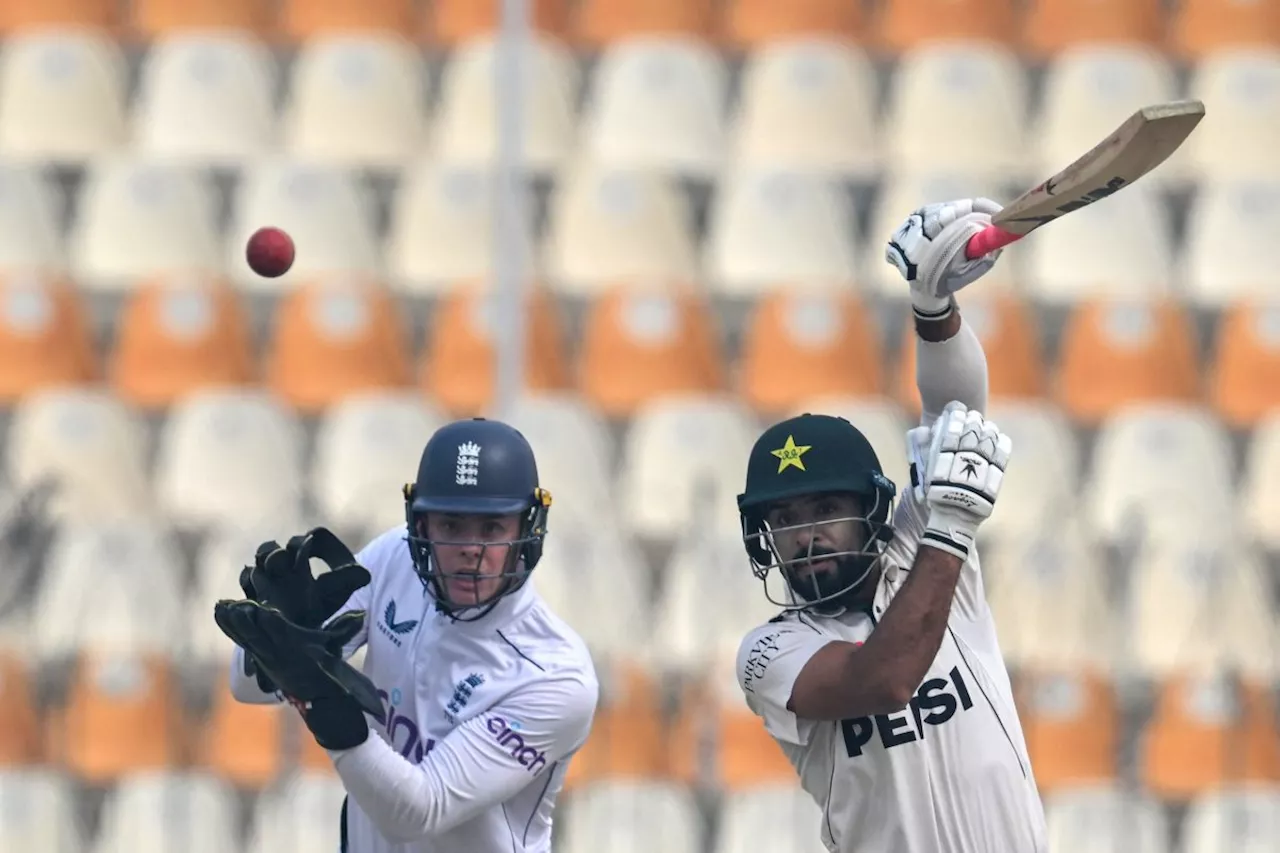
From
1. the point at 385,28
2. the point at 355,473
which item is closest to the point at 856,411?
the point at 355,473

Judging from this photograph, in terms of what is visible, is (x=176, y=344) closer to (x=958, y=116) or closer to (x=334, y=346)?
(x=334, y=346)

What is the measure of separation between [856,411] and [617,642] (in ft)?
5.77

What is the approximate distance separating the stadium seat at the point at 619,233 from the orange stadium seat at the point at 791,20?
4.63 feet

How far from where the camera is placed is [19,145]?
11.1 metres

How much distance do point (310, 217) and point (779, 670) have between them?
6.58 m

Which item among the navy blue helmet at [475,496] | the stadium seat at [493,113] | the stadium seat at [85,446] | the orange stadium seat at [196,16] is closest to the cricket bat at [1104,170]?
the navy blue helmet at [475,496]

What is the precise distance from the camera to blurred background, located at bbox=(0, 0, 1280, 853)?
25.6ft

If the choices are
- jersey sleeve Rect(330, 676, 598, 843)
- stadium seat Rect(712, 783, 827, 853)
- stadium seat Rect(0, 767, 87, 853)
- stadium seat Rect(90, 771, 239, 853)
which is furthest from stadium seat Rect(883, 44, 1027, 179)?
jersey sleeve Rect(330, 676, 598, 843)

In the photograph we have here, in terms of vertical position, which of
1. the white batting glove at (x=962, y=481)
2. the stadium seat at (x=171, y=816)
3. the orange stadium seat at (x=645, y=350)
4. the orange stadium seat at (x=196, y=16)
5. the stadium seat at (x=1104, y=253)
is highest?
the orange stadium seat at (x=196, y=16)

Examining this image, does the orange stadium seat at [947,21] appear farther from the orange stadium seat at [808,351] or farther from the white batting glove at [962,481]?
the white batting glove at [962,481]

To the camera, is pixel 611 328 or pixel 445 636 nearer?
pixel 445 636

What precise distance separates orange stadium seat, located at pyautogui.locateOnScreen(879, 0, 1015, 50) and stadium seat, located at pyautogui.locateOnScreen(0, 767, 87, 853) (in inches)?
234

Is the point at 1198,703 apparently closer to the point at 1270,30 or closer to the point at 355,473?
the point at 355,473

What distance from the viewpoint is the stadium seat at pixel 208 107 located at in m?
11.0
